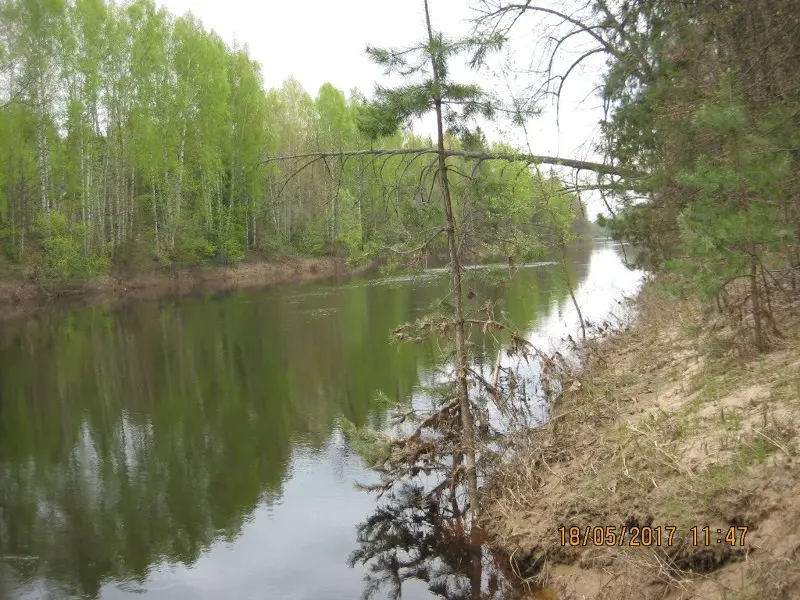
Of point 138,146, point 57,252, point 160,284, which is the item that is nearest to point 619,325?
point 57,252

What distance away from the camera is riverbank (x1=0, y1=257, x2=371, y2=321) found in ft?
92.3

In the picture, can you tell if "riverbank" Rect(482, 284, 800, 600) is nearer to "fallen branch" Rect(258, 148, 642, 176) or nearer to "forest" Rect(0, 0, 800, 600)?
"forest" Rect(0, 0, 800, 600)

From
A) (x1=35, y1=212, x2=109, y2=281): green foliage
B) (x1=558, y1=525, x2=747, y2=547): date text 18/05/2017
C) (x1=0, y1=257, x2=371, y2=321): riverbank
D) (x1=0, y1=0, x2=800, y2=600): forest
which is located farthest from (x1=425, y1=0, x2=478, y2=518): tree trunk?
(x1=35, y1=212, x2=109, y2=281): green foliage

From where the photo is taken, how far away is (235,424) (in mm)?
11359

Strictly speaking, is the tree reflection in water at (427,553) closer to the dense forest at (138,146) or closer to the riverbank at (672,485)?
the riverbank at (672,485)

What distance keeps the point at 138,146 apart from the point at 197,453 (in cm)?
2890

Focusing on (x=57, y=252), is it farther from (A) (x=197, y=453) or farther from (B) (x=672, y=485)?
(B) (x=672, y=485)

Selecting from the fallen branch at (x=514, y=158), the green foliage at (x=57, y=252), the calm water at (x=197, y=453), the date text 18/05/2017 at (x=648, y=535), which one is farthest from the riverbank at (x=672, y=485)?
the green foliage at (x=57, y=252)

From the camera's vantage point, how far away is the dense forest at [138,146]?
29625 millimetres

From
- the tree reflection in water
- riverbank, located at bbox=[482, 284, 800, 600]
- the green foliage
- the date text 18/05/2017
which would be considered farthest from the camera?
the green foliage

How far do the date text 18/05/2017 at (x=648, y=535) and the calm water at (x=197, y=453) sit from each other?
5.72ft

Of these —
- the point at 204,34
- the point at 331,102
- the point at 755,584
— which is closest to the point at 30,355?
the point at 755,584

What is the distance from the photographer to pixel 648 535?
4.75 m

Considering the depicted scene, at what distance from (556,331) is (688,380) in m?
9.99
